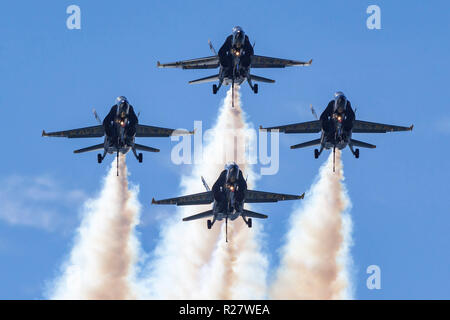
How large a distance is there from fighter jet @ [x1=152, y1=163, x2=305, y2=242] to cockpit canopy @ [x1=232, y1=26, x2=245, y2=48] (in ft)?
52.3

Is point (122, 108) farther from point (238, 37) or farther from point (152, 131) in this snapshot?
point (238, 37)

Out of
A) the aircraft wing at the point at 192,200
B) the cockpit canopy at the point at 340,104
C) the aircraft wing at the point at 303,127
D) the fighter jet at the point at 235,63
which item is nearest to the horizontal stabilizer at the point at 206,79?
the fighter jet at the point at 235,63

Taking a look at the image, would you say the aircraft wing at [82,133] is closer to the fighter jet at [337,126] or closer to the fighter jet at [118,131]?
the fighter jet at [118,131]

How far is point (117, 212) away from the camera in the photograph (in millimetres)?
191375

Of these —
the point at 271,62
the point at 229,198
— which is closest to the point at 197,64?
the point at 271,62

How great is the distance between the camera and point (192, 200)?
187 metres

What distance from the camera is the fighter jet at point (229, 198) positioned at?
17538 centimetres

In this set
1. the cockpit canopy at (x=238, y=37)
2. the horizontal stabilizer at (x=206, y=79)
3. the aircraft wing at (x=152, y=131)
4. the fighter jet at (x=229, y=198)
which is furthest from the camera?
the horizontal stabilizer at (x=206, y=79)

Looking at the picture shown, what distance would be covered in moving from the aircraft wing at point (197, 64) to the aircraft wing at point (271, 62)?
4667 millimetres
